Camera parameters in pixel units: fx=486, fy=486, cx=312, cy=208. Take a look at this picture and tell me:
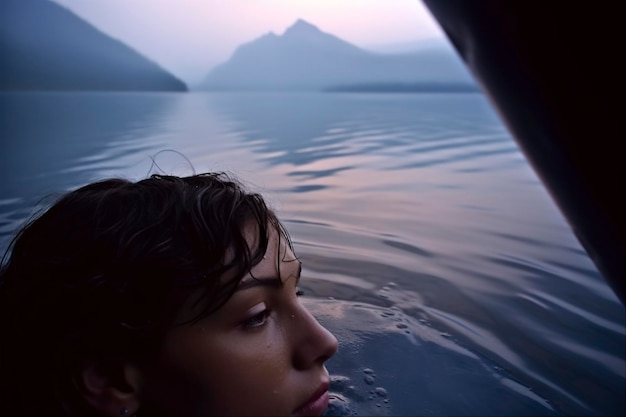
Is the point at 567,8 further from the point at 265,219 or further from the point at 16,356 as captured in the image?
the point at 16,356

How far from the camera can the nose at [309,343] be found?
1.06 metres

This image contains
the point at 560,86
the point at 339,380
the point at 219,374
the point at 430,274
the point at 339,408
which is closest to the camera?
the point at 560,86

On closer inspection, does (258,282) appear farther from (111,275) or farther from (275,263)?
(111,275)

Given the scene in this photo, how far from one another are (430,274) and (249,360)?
1605mm

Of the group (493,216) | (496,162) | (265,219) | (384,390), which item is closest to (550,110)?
(265,219)

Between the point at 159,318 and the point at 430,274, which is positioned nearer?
the point at 159,318

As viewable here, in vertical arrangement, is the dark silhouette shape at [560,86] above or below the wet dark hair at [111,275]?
above

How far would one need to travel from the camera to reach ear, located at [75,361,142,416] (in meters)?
1.01

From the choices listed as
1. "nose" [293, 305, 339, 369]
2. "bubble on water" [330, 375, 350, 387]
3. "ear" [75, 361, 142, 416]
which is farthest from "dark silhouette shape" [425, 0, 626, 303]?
"bubble on water" [330, 375, 350, 387]

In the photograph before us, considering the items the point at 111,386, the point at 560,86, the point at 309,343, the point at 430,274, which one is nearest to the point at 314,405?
the point at 309,343

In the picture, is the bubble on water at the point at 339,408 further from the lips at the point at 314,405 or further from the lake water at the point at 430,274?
the lips at the point at 314,405

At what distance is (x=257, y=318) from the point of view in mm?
1056

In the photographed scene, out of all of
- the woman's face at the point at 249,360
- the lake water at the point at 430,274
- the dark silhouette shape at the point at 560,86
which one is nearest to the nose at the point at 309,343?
the woman's face at the point at 249,360

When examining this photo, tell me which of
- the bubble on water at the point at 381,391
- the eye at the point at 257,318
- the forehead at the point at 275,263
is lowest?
the bubble on water at the point at 381,391
